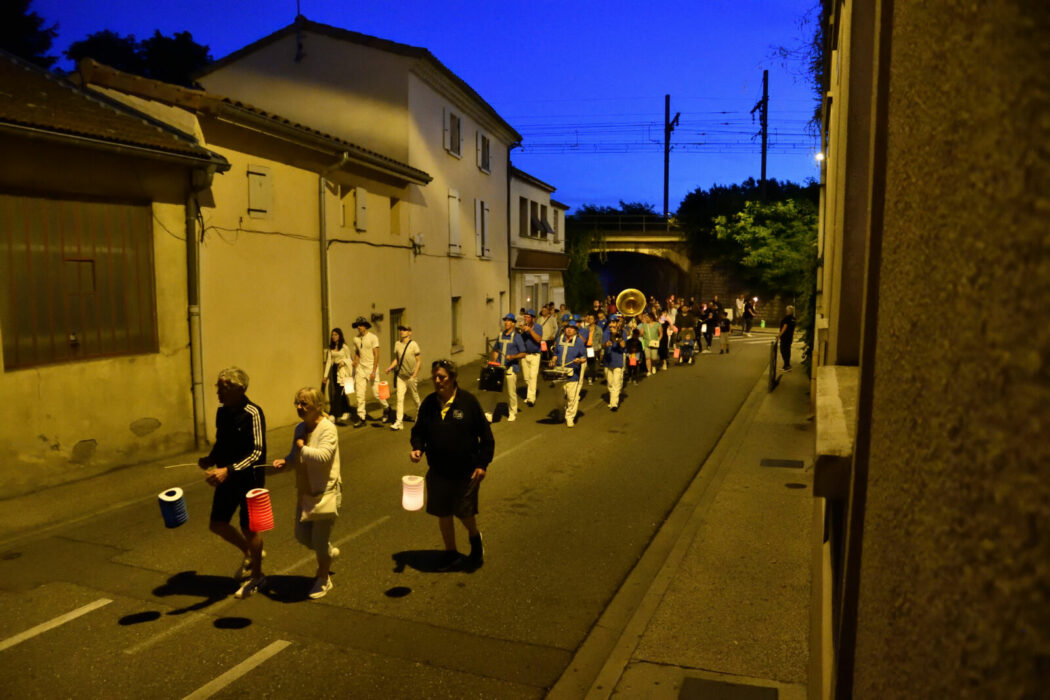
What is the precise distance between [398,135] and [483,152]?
22.6ft

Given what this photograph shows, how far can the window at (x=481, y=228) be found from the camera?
27250 millimetres

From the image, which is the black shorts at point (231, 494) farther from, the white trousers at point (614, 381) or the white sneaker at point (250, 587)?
the white trousers at point (614, 381)

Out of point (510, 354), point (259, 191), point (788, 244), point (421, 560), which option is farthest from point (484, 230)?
point (421, 560)

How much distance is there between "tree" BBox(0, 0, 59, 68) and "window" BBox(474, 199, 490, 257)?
17181 mm

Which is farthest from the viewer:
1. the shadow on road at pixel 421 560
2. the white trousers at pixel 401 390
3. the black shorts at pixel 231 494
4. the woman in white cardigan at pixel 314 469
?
the white trousers at pixel 401 390

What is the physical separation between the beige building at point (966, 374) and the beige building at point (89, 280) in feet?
35.3

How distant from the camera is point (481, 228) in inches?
1101

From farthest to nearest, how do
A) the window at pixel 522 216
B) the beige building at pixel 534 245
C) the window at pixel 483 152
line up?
the window at pixel 522 216 → the beige building at pixel 534 245 → the window at pixel 483 152

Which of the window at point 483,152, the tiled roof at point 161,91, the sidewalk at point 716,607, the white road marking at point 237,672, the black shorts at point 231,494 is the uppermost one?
the window at point 483,152

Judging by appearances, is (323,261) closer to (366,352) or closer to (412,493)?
(366,352)

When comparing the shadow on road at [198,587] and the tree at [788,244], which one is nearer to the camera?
the shadow on road at [198,587]

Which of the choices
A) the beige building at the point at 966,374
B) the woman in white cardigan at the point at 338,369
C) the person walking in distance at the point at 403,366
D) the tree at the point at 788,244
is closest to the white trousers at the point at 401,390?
the person walking in distance at the point at 403,366

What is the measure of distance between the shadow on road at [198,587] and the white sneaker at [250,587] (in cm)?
13

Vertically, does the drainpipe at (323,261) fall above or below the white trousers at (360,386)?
above
